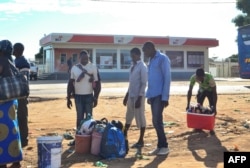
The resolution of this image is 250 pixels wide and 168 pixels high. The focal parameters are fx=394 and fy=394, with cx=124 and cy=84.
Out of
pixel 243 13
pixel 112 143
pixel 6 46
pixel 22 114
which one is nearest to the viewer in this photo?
pixel 6 46

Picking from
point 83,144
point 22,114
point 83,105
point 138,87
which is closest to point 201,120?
point 138,87

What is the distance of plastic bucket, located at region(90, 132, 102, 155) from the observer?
6.72m

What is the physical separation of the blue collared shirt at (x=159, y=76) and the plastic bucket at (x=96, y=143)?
113cm

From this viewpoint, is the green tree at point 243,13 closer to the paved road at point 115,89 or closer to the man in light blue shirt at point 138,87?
the paved road at point 115,89

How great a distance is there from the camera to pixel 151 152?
6.98 m

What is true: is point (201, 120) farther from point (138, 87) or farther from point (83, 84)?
point (83, 84)

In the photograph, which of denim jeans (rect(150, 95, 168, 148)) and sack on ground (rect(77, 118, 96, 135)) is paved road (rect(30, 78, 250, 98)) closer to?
sack on ground (rect(77, 118, 96, 135))

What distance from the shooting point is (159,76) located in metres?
6.89

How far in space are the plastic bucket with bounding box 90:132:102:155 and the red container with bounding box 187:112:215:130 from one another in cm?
263

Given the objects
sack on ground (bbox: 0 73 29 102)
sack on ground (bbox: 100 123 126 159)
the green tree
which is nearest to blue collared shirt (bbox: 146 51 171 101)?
sack on ground (bbox: 100 123 126 159)

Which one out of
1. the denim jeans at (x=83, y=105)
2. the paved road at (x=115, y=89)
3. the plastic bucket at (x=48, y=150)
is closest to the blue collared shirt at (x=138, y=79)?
the denim jeans at (x=83, y=105)

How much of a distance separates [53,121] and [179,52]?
112 ft

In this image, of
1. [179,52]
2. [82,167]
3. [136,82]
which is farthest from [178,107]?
[179,52]

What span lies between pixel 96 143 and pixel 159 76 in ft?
5.23
